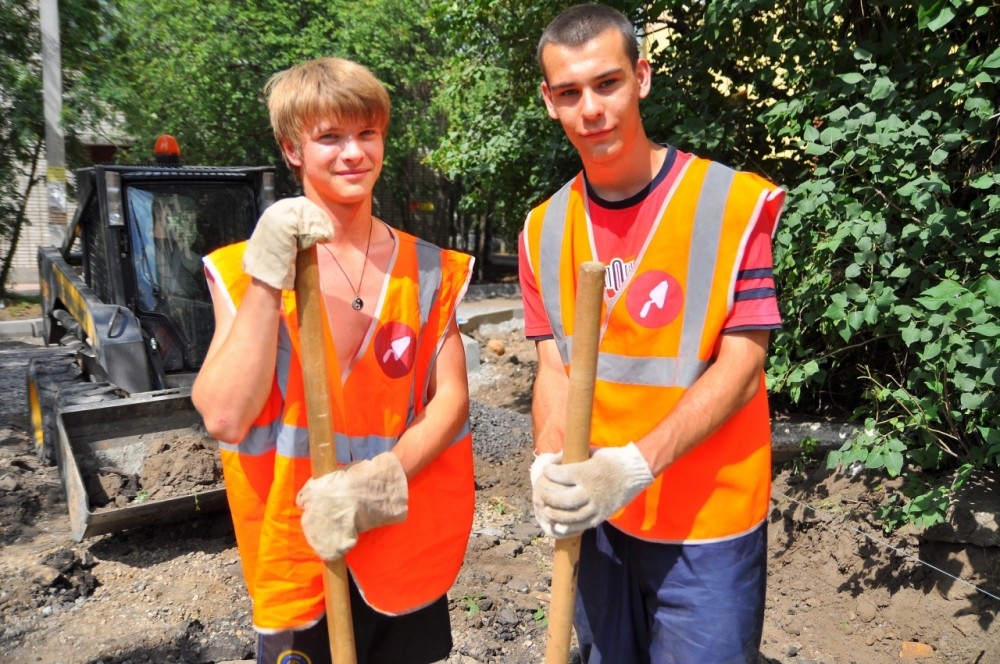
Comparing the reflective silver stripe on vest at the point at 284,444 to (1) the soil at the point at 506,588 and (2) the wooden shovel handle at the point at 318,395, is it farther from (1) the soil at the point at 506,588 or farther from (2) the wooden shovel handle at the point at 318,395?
(1) the soil at the point at 506,588

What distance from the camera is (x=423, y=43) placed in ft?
48.4

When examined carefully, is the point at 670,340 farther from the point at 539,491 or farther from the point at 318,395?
the point at 318,395

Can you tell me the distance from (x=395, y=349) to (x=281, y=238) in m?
0.44

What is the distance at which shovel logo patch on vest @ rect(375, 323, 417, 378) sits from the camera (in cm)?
207

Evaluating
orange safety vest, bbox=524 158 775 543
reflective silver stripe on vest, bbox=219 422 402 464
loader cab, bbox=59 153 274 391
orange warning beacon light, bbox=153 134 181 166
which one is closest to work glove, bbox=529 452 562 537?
orange safety vest, bbox=524 158 775 543

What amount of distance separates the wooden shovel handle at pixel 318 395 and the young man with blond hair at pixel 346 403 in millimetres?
38

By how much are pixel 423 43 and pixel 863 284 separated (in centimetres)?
1161

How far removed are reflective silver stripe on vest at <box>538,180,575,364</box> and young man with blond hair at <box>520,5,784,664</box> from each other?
0.01 metres

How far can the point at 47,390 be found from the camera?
6410mm

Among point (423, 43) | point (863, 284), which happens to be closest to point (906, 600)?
point (863, 284)

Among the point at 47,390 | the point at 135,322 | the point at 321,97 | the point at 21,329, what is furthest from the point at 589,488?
the point at 21,329

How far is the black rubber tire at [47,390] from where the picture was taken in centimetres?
627

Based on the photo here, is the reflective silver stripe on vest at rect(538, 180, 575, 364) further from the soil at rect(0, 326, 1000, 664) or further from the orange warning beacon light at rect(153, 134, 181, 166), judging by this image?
the orange warning beacon light at rect(153, 134, 181, 166)

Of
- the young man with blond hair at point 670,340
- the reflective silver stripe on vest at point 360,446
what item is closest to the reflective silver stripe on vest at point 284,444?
the reflective silver stripe on vest at point 360,446
